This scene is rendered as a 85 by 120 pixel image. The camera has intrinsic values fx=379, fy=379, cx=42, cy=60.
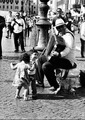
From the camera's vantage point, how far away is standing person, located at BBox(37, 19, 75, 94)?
280 inches

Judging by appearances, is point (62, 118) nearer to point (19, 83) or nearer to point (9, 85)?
point (19, 83)

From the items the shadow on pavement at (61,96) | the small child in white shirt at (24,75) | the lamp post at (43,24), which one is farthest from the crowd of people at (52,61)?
the lamp post at (43,24)

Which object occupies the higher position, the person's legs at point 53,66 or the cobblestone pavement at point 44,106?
the person's legs at point 53,66

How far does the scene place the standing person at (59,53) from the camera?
7109mm

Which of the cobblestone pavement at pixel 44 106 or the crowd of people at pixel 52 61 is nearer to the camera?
the cobblestone pavement at pixel 44 106

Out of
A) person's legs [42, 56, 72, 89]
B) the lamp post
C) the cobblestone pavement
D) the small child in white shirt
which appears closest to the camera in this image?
the cobblestone pavement

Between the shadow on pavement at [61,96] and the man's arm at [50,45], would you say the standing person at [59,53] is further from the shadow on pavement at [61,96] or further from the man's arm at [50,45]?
the shadow on pavement at [61,96]

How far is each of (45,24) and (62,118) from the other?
647 cm

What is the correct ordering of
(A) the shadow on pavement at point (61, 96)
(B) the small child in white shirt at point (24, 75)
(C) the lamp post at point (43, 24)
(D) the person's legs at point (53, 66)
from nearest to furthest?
1. (B) the small child in white shirt at point (24, 75)
2. (A) the shadow on pavement at point (61, 96)
3. (D) the person's legs at point (53, 66)
4. (C) the lamp post at point (43, 24)

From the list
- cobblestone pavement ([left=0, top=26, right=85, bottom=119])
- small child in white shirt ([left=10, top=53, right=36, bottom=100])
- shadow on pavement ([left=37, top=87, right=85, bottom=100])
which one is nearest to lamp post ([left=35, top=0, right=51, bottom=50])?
cobblestone pavement ([left=0, top=26, right=85, bottom=119])

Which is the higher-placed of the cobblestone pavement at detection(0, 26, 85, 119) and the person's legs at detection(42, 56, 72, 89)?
the person's legs at detection(42, 56, 72, 89)

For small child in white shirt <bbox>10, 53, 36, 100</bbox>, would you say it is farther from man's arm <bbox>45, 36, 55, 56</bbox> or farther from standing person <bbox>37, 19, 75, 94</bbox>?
man's arm <bbox>45, 36, 55, 56</bbox>

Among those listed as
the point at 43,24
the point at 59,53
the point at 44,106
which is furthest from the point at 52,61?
the point at 43,24

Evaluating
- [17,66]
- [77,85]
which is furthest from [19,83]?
[77,85]
